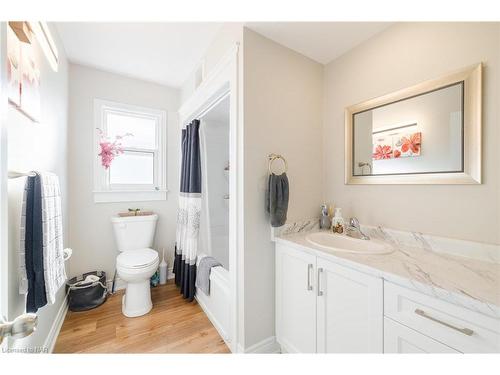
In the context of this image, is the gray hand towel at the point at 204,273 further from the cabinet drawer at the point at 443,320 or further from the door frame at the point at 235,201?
the cabinet drawer at the point at 443,320

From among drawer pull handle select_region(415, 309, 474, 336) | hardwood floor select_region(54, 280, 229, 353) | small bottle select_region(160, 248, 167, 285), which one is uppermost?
drawer pull handle select_region(415, 309, 474, 336)

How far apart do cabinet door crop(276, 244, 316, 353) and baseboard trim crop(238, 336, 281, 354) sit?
6 centimetres

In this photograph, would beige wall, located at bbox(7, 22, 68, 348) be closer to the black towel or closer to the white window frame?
the black towel

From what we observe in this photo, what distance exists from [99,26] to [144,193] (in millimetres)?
1617

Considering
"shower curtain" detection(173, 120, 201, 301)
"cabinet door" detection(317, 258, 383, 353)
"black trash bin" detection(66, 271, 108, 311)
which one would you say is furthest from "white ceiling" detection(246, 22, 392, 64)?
"black trash bin" detection(66, 271, 108, 311)

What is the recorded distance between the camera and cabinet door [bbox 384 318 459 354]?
2.49ft

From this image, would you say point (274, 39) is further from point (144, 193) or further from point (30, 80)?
point (144, 193)

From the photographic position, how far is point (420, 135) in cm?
125

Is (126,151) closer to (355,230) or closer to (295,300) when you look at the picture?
(295,300)

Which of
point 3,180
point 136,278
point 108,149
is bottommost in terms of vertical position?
point 136,278

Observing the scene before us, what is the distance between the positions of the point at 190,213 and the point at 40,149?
1235 mm

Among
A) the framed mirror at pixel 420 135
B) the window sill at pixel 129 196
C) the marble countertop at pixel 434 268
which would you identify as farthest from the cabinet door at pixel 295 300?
the window sill at pixel 129 196

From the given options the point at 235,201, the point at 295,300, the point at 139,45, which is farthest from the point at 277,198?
the point at 139,45

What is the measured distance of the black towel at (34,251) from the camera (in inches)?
39.8
